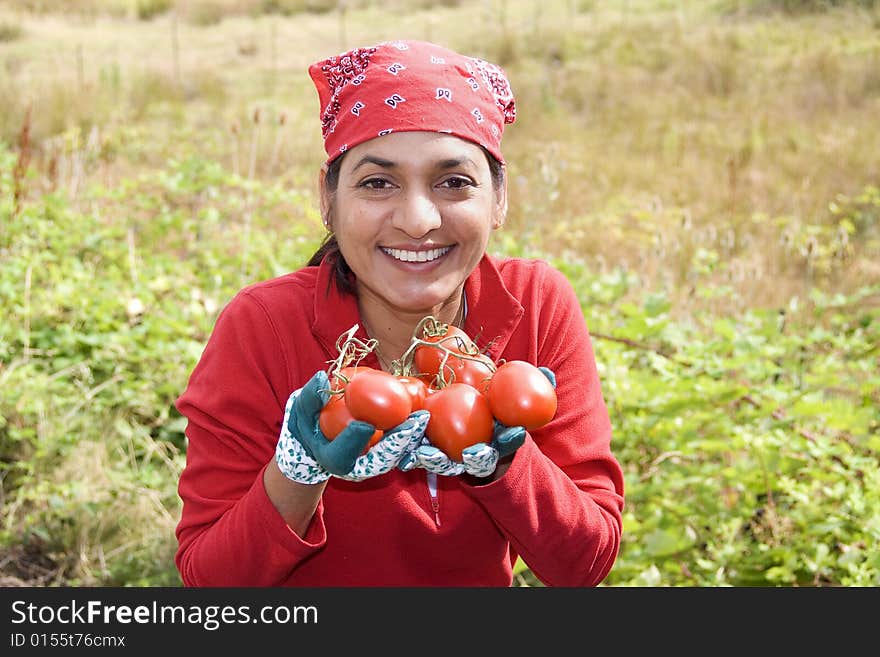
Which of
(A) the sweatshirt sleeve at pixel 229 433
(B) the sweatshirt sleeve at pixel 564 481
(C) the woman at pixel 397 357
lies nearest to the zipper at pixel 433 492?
(C) the woman at pixel 397 357

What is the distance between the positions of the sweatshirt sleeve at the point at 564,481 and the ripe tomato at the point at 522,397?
6.9 inches

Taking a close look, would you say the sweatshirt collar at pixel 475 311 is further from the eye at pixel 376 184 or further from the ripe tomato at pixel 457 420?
the ripe tomato at pixel 457 420

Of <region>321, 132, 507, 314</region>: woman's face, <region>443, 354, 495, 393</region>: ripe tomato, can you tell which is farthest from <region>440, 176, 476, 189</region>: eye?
<region>443, 354, 495, 393</region>: ripe tomato

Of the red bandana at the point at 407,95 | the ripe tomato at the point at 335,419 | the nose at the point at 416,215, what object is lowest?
the ripe tomato at the point at 335,419

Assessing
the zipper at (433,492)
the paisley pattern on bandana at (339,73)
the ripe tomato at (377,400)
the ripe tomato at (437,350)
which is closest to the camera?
the ripe tomato at (377,400)

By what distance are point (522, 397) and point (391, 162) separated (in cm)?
56

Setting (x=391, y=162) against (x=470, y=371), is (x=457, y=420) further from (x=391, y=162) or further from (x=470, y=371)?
(x=391, y=162)

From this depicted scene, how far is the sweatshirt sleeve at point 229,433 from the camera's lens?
1.85m

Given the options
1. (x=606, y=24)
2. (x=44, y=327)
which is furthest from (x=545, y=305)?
(x=606, y=24)

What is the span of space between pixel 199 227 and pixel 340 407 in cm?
350

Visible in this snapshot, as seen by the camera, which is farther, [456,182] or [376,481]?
[376,481]

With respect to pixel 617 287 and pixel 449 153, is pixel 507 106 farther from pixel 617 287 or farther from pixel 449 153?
pixel 617 287

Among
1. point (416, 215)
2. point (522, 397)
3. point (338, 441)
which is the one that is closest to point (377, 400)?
point (338, 441)

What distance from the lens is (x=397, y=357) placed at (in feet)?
6.86
